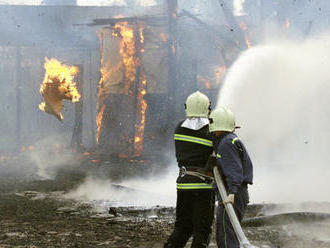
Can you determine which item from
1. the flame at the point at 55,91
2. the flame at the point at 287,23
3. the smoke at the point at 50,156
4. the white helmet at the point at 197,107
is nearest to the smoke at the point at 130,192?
the smoke at the point at 50,156

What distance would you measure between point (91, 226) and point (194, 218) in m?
2.98

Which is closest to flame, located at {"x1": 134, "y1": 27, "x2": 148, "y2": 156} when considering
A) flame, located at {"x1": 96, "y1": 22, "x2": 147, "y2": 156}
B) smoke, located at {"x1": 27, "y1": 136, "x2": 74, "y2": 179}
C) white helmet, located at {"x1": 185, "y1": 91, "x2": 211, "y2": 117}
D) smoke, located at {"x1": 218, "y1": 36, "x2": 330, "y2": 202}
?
flame, located at {"x1": 96, "y1": 22, "x2": 147, "y2": 156}

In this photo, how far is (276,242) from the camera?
5930mm

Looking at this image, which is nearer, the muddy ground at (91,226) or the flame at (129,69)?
the muddy ground at (91,226)

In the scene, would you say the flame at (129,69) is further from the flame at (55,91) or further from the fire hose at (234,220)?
the fire hose at (234,220)

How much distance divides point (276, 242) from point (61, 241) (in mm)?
3060

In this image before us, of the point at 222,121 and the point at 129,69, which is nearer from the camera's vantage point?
the point at 222,121

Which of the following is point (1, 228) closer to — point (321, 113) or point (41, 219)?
point (41, 219)

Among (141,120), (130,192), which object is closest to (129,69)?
(141,120)

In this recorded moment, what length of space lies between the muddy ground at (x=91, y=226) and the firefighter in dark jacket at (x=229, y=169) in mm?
1685

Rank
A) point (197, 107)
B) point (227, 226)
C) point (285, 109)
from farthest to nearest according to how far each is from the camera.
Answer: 1. point (285, 109)
2. point (197, 107)
3. point (227, 226)

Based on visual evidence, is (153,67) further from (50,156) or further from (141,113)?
(50,156)

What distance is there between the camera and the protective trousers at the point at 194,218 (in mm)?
4375

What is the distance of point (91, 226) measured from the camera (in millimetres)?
6875
